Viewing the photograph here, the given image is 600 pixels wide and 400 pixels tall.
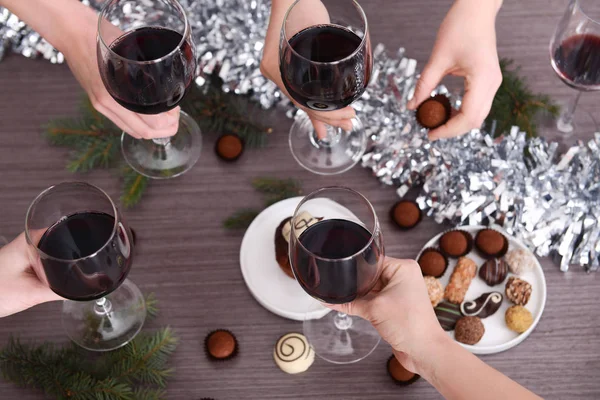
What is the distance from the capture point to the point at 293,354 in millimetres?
1028

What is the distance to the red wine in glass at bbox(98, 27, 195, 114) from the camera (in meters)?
0.90

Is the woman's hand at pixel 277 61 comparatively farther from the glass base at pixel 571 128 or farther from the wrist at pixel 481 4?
the glass base at pixel 571 128

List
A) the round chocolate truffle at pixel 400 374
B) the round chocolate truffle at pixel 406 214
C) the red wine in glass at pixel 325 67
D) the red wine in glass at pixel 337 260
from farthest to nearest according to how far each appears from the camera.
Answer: the round chocolate truffle at pixel 406 214, the round chocolate truffle at pixel 400 374, the red wine in glass at pixel 325 67, the red wine in glass at pixel 337 260

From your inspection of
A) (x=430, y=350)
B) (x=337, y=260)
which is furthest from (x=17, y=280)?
(x=430, y=350)

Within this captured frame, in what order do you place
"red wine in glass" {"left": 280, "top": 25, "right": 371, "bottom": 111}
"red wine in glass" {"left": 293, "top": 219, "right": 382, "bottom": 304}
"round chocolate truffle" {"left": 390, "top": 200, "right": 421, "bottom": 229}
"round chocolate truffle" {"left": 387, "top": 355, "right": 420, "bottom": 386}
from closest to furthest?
1. "red wine in glass" {"left": 293, "top": 219, "right": 382, "bottom": 304}
2. "red wine in glass" {"left": 280, "top": 25, "right": 371, "bottom": 111}
3. "round chocolate truffle" {"left": 387, "top": 355, "right": 420, "bottom": 386}
4. "round chocolate truffle" {"left": 390, "top": 200, "right": 421, "bottom": 229}

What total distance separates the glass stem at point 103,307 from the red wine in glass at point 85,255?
205mm

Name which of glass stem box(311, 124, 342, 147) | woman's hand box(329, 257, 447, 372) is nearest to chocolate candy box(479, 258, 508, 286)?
woman's hand box(329, 257, 447, 372)

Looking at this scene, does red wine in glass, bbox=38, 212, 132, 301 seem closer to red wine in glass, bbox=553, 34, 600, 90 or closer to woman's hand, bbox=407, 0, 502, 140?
woman's hand, bbox=407, 0, 502, 140

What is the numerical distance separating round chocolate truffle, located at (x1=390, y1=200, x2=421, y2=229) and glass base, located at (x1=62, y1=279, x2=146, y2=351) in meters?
0.42

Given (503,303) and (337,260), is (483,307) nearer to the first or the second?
(503,303)

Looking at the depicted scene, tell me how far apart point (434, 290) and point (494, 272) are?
0.10 metres

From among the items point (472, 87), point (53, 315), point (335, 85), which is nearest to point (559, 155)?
point (472, 87)

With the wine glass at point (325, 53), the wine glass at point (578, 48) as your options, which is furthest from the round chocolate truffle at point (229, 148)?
the wine glass at point (578, 48)

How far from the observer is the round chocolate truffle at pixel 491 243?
3.51ft
